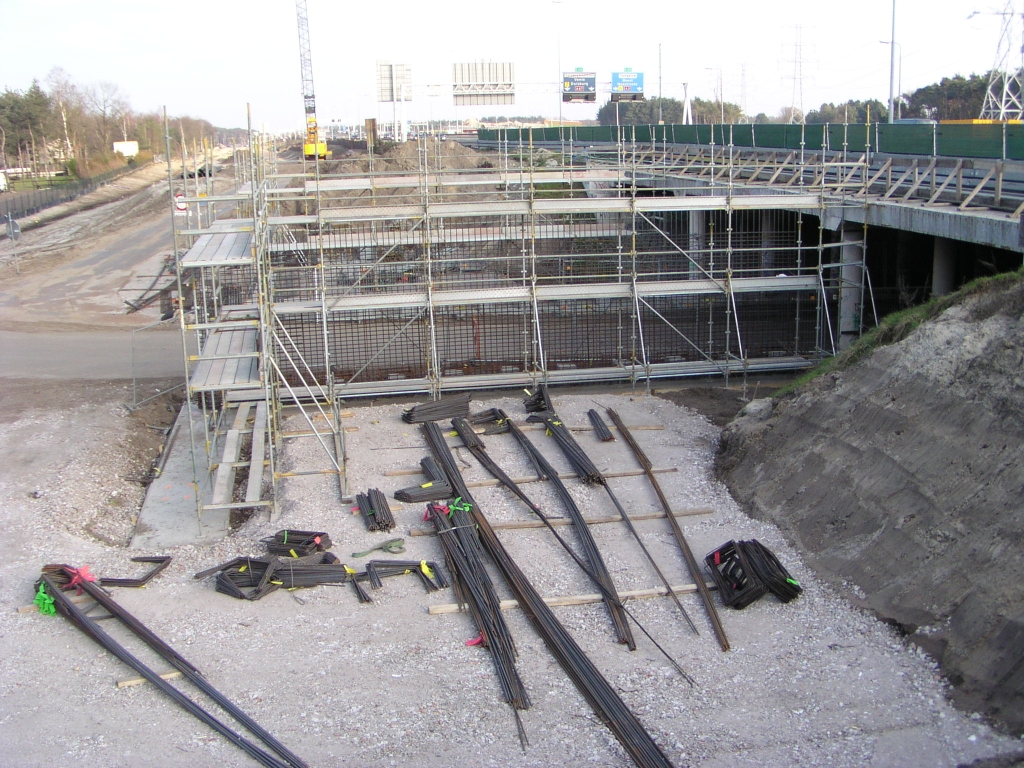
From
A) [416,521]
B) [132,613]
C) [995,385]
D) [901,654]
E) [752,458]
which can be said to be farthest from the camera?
[752,458]

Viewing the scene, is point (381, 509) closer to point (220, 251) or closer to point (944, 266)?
point (220, 251)

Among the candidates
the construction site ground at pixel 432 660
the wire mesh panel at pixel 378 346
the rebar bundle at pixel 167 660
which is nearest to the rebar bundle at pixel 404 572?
the construction site ground at pixel 432 660

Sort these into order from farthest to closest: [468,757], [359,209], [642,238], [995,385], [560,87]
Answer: [560,87], [642,238], [359,209], [995,385], [468,757]

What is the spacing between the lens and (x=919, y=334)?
31.5ft

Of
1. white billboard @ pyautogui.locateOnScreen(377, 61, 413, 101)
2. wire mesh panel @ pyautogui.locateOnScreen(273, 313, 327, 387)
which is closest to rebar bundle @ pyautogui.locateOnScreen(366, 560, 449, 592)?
wire mesh panel @ pyautogui.locateOnScreen(273, 313, 327, 387)

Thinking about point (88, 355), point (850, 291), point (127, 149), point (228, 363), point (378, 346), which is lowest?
point (88, 355)

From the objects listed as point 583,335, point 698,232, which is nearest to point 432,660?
point 583,335

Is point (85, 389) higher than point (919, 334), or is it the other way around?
point (919, 334)

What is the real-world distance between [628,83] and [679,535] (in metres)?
43.8

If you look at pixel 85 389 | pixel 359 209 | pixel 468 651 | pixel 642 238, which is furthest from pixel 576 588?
pixel 642 238

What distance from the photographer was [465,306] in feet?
50.1

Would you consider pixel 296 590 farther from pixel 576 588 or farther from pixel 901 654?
pixel 901 654

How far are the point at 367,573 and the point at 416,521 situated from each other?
1.36 metres

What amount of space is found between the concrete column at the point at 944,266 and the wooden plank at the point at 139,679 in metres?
11.4
